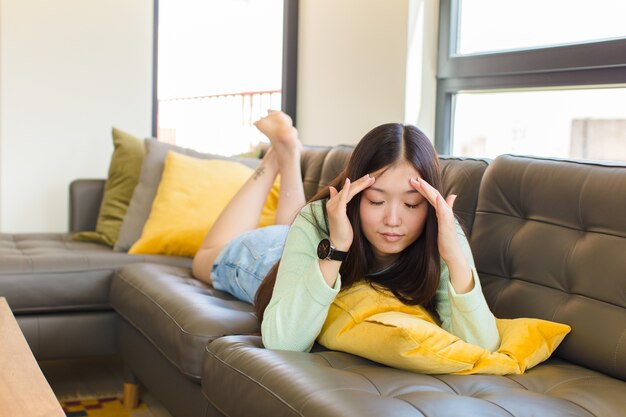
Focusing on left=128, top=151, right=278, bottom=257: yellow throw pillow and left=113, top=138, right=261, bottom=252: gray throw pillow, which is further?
left=113, top=138, right=261, bottom=252: gray throw pillow

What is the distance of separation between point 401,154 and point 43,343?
1680mm

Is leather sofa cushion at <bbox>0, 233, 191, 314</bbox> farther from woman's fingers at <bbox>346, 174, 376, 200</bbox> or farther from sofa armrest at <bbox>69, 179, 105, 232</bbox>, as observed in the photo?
woman's fingers at <bbox>346, 174, 376, 200</bbox>

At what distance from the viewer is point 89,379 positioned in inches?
129

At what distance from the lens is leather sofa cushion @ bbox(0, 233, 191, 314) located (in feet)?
9.69

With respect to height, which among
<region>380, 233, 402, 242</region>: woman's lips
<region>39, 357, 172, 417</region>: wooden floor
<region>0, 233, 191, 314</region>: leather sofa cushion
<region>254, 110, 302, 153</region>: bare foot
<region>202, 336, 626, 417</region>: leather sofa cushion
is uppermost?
<region>254, 110, 302, 153</region>: bare foot

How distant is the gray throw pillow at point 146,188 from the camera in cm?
346

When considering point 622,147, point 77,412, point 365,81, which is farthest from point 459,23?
point 77,412

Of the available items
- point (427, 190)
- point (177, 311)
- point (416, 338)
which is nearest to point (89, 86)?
point (177, 311)

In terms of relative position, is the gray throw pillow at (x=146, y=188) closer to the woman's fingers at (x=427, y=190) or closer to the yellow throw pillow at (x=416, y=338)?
the yellow throw pillow at (x=416, y=338)

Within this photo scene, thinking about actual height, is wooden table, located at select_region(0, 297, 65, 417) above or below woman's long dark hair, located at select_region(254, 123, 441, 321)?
below

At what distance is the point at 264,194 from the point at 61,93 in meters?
1.69

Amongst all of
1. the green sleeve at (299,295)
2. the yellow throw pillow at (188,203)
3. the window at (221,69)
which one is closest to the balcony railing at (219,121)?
the window at (221,69)

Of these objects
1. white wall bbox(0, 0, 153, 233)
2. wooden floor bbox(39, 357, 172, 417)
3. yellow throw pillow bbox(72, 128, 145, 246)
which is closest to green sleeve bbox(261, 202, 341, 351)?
wooden floor bbox(39, 357, 172, 417)

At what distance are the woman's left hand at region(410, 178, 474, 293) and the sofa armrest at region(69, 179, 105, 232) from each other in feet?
7.49
